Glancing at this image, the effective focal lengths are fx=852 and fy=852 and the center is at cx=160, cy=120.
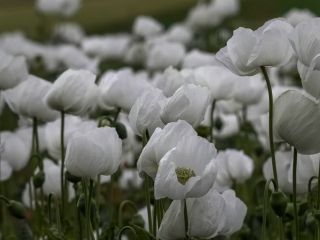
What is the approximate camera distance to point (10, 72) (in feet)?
8.02

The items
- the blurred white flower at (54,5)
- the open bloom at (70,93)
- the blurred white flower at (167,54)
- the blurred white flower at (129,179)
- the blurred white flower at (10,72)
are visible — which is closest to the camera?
the open bloom at (70,93)

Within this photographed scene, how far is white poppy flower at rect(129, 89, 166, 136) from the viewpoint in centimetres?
184

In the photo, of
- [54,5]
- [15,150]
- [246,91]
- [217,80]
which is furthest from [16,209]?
[54,5]

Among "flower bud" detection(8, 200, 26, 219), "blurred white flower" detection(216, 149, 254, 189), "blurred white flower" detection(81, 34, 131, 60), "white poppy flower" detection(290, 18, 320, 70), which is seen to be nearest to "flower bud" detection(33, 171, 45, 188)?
"flower bud" detection(8, 200, 26, 219)

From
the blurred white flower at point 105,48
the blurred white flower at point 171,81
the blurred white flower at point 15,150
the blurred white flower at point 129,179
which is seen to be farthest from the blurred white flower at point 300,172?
the blurred white flower at point 105,48

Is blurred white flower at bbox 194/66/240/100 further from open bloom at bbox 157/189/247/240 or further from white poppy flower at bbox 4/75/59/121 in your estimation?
open bloom at bbox 157/189/247/240

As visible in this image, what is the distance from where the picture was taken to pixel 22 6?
19312 mm

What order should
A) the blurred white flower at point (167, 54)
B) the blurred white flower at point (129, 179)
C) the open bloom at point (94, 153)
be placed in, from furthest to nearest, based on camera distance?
the blurred white flower at point (129, 179), the blurred white flower at point (167, 54), the open bloom at point (94, 153)

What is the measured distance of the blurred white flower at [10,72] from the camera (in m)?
2.44

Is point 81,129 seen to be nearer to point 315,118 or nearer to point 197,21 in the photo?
point 315,118

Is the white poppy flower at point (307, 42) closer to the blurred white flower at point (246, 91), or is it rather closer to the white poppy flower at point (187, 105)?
the white poppy flower at point (187, 105)

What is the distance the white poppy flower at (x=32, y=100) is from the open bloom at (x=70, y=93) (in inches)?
7.6

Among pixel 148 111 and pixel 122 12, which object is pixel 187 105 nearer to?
pixel 148 111

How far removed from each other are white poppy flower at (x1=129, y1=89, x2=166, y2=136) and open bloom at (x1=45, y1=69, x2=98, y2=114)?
0.36 m
